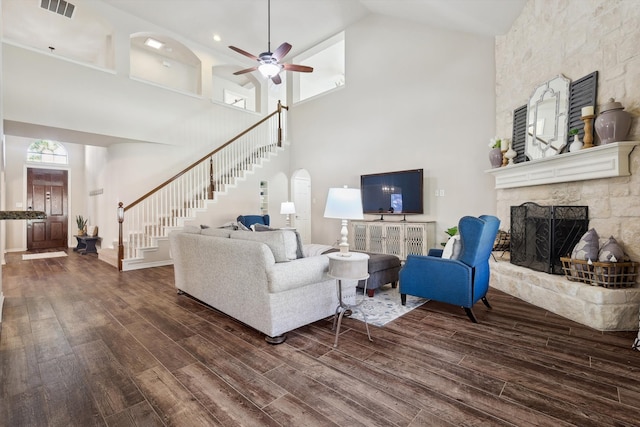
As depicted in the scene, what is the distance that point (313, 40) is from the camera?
716cm

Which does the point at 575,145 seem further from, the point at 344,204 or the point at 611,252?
the point at 344,204

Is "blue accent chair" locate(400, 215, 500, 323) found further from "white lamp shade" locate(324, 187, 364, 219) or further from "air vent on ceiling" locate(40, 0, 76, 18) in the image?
"air vent on ceiling" locate(40, 0, 76, 18)

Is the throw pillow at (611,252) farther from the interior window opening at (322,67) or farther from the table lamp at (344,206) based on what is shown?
the interior window opening at (322,67)

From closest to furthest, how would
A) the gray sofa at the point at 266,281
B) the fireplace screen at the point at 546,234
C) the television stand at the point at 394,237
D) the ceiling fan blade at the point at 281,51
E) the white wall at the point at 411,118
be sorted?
1. the gray sofa at the point at 266,281
2. the fireplace screen at the point at 546,234
3. the ceiling fan blade at the point at 281,51
4. the white wall at the point at 411,118
5. the television stand at the point at 394,237

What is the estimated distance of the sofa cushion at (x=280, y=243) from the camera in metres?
2.44

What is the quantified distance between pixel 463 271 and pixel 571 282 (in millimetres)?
1149

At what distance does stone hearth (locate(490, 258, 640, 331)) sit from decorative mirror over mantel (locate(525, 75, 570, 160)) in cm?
148

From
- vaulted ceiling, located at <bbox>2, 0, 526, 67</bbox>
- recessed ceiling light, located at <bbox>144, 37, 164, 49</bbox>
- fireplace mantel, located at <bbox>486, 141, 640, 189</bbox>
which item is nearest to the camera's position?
fireplace mantel, located at <bbox>486, 141, 640, 189</bbox>

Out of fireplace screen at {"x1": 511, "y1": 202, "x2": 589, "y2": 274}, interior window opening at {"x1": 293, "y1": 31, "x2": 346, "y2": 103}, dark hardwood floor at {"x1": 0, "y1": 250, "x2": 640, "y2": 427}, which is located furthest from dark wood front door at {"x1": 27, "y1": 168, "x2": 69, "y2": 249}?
fireplace screen at {"x1": 511, "y1": 202, "x2": 589, "y2": 274}

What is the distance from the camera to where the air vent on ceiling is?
5.32 meters

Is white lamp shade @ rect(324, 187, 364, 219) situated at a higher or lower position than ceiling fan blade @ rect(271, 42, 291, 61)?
lower

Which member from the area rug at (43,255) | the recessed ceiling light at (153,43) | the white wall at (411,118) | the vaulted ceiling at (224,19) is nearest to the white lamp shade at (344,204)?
the white wall at (411,118)

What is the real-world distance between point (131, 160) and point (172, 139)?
99cm

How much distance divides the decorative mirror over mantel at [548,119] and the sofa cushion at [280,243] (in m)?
3.23
